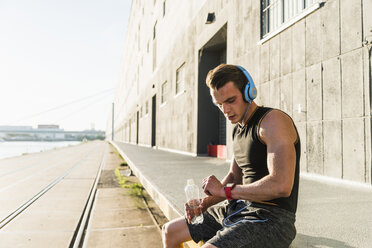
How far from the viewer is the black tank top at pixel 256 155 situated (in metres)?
1.75

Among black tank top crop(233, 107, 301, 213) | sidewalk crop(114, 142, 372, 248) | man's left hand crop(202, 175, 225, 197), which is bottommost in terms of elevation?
sidewalk crop(114, 142, 372, 248)

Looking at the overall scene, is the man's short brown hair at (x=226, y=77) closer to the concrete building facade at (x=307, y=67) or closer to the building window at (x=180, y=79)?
the concrete building facade at (x=307, y=67)

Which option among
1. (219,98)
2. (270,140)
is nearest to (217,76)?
(219,98)

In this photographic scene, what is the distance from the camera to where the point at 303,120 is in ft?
18.2

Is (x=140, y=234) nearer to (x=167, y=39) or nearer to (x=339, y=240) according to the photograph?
(x=339, y=240)

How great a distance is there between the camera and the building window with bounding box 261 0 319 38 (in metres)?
5.77

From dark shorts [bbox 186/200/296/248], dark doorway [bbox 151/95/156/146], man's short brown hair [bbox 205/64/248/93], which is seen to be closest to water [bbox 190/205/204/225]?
dark shorts [bbox 186/200/296/248]

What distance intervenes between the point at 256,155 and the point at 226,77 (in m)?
0.54

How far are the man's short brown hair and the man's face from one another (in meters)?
0.02

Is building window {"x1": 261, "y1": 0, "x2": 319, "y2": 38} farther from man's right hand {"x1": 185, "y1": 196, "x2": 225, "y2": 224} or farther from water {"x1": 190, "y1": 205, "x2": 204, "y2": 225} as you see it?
water {"x1": 190, "y1": 205, "x2": 204, "y2": 225}

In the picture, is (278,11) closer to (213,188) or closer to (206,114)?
(206,114)

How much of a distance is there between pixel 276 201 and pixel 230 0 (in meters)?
8.52

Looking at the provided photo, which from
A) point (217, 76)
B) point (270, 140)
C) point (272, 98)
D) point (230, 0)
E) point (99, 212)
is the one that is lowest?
point (99, 212)

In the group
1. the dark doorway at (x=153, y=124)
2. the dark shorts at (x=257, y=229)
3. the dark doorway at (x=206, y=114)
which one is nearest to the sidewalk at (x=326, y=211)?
the dark shorts at (x=257, y=229)
